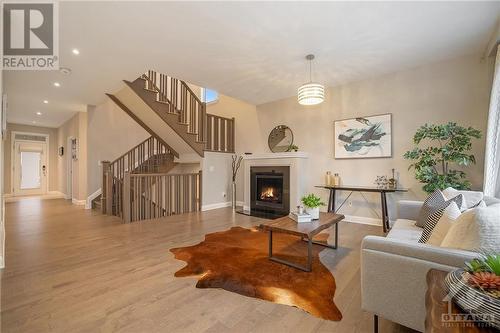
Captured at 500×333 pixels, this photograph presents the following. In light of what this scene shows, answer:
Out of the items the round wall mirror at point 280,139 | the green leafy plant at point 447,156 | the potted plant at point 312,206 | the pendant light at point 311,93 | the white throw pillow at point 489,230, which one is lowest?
the potted plant at point 312,206

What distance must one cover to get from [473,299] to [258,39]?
10.7 ft

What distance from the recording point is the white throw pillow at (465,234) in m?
1.24

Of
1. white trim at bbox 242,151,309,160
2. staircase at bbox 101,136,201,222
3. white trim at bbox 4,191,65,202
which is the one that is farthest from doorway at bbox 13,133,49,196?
white trim at bbox 242,151,309,160

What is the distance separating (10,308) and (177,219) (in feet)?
9.97

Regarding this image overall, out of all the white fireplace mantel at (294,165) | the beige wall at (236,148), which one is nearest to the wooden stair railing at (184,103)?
the beige wall at (236,148)

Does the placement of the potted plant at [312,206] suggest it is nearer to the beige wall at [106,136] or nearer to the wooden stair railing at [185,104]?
the wooden stair railing at [185,104]

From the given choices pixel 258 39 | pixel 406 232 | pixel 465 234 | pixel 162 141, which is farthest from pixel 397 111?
pixel 162 141

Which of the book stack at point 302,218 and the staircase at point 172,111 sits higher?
the staircase at point 172,111

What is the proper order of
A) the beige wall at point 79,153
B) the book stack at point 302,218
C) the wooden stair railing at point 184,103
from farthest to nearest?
the beige wall at point 79,153 < the wooden stair railing at point 184,103 < the book stack at point 302,218

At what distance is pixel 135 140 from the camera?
7281 millimetres

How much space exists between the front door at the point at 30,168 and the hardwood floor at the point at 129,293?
7131 millimetres

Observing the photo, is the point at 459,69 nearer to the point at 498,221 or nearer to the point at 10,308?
the point at 498,221
